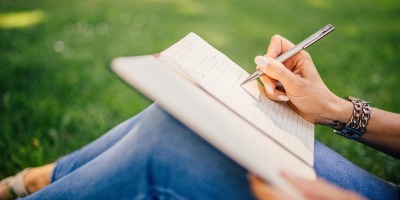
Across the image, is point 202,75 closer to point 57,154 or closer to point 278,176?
point 278,176

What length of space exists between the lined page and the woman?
9cm

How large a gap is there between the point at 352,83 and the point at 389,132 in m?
1.62

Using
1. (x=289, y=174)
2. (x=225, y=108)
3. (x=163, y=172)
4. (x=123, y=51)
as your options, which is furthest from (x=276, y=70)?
(x=123, y=51)

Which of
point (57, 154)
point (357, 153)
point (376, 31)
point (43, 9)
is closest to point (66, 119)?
point (57, 154)

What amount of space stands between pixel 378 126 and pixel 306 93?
326 mm

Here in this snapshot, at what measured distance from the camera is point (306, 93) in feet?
2.79

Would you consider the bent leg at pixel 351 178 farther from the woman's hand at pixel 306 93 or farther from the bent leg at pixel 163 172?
the bent leg at pixel 163 172

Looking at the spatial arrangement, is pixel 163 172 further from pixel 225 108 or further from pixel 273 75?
pixel 273 75

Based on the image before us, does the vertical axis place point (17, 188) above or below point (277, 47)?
below

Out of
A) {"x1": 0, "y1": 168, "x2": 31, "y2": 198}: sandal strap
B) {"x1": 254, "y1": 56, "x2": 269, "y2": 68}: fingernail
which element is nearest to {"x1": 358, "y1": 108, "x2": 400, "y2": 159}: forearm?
{"x1": 254, "y1": 56, "x2": 269, "y2": 68}: fingernail

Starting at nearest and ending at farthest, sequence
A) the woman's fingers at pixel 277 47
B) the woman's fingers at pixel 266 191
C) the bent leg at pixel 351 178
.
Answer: the woman's fingers at pixel 266 191, the bent leg at pixel 351 178, the woman's fingers at pixel 277 47

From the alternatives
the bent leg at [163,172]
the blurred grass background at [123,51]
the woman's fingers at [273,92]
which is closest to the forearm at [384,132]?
the woman's fingers at [273,92]

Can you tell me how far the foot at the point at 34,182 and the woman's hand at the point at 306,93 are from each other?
3.62ft

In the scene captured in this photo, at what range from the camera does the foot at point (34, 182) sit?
1.03 m
